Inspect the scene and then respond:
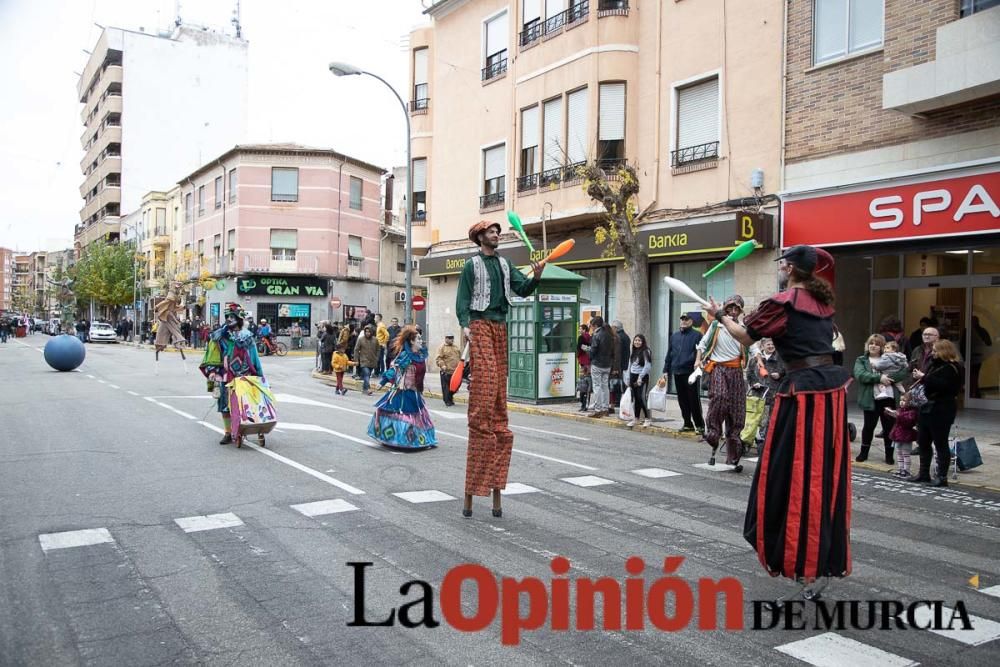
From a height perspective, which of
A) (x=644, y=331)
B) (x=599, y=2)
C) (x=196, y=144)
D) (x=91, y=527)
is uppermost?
(x=196, y=144)

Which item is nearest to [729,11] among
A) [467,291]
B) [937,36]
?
[937,36]

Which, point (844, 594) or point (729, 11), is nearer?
point (844, 594)

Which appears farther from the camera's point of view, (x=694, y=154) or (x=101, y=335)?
(x=101, y=335)

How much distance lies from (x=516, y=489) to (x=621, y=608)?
130 inches

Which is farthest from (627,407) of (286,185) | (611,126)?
(286,185)

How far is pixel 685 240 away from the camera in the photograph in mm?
16719

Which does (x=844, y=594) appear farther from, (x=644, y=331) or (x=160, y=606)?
(x=644, y=331)

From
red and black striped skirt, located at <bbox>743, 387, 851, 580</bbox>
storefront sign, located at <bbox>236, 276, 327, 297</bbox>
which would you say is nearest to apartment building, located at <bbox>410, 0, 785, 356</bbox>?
red and black striped skirt, located at <bbox>743, 387, 851, 580</bbox>

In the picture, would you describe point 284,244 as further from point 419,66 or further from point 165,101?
point 165,101

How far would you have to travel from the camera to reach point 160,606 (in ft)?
14.4

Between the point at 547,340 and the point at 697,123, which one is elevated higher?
the point at 697,123

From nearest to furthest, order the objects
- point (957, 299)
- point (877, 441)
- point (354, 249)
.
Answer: point (877, 441) → point (957, 299) → point (354, 249)

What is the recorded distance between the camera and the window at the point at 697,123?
16.7 metres

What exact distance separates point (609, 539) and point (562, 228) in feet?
51.0
